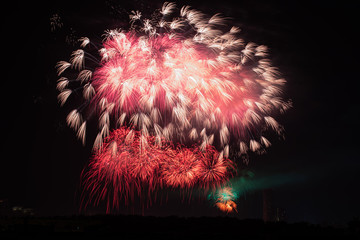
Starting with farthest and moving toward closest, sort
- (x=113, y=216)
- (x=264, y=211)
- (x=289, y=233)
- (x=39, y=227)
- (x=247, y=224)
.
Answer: (x=264, y=211) < (x=113, y=216) < (x=247, y=224) < (x=39, y=227) < (x=289, y=233)

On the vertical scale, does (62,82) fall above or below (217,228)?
above

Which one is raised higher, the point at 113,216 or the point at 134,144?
the point at 134,144

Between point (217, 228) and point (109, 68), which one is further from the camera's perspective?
point (109, 68)

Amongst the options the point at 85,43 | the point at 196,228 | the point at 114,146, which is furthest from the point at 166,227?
the point at 85,43

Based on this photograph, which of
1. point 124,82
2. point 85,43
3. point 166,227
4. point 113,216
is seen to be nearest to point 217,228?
point 166,227

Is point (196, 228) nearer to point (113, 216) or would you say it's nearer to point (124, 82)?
point (113, 216)

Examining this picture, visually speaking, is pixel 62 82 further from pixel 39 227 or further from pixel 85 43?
pixel 39 227

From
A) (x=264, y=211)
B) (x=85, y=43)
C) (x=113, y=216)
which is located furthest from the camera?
(x=264, y=211)

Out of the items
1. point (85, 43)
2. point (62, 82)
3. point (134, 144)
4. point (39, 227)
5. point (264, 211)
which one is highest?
point (85, 43)

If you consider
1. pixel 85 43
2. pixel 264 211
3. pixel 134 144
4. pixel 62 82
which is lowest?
pixel 264 211
